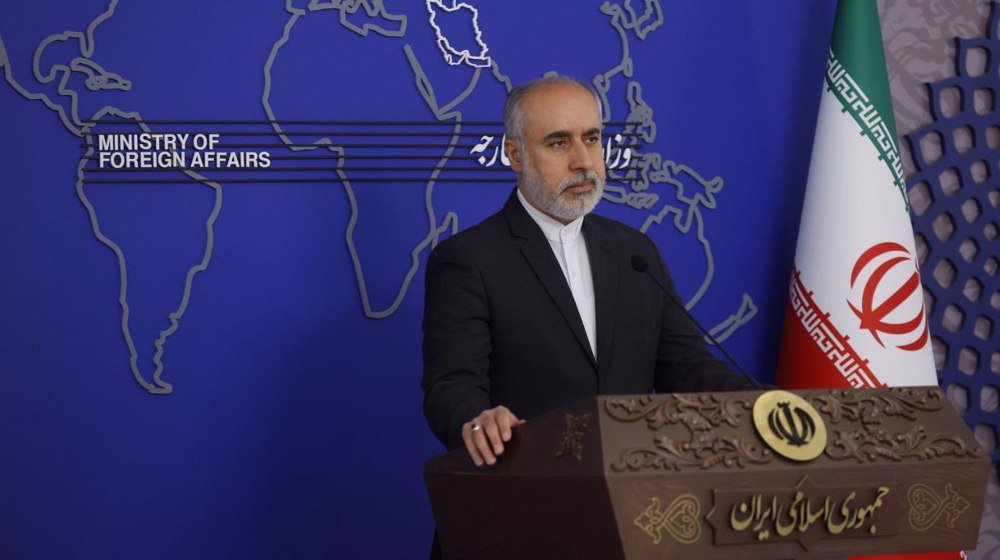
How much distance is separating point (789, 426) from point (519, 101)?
1.18 meters

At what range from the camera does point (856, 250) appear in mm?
3213

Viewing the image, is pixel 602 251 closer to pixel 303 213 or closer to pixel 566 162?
pixel 566 162

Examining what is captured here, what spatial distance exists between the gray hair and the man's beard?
0.09m

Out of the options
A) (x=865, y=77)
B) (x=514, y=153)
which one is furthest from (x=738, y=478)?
(x=865, y=77)

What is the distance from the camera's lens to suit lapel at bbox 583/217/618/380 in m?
2.36

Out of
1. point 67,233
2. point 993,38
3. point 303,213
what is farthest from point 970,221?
point 67,233

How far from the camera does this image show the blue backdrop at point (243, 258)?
2.90 metres

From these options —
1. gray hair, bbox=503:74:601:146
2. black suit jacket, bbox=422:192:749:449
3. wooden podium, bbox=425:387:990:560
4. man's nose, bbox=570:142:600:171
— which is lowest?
wooden podium, bbox=425:387:990:560

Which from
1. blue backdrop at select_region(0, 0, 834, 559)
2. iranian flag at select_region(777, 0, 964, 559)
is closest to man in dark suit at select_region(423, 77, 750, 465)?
blue backdrop at select_region(0, 0, 834, 559)

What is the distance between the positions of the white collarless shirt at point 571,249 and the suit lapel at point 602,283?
0.02 meters

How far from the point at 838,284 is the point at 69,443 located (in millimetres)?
2111

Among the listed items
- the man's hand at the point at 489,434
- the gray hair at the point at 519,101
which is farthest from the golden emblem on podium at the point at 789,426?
the gray hair at the point at 519,101

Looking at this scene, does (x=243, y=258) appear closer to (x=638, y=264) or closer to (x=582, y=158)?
(x=582, y=158)

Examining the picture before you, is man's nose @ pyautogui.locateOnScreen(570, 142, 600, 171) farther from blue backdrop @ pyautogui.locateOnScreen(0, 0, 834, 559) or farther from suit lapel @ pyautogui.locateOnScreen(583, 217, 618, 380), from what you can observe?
blue backdrop @ pyautogui.locateOnScreen(0, 0, 834, 559)
